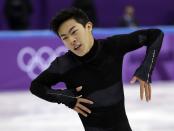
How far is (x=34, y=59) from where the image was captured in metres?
9.74

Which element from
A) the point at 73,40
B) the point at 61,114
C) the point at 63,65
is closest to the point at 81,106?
the point at 63,65

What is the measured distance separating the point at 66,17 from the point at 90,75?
16.2 inches

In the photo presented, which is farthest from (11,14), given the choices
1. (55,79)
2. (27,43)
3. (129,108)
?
(55,79)

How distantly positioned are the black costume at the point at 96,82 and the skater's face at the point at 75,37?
0.23 feet

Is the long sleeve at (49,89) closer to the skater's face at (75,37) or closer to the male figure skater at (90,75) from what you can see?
the male figure skater at (90,75)

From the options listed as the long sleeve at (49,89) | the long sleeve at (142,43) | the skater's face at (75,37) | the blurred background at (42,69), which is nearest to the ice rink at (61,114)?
the blurred background at (42,69)

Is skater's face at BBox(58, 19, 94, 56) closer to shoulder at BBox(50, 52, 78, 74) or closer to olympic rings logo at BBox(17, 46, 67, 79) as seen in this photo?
shoulder at BBox(50, 52, 78, 74)

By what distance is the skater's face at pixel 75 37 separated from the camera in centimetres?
356

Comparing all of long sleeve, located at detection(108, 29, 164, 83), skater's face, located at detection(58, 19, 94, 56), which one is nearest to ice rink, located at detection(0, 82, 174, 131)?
long sleeve, located at detection(108, 29, 164, 83)

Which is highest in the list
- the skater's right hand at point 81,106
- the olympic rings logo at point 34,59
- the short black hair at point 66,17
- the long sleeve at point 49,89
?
the olympic rings logo at point 34,59

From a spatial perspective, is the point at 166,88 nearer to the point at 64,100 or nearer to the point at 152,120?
the point at 152,120

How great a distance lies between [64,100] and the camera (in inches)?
144

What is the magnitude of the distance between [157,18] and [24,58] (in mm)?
6656

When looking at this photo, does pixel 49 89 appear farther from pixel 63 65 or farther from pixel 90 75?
pixel 90 75
